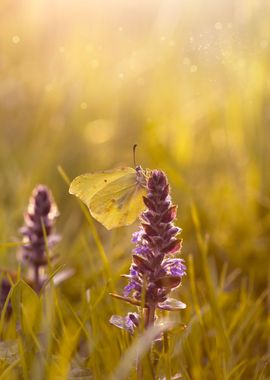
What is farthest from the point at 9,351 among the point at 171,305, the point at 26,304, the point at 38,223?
the point at 38,223

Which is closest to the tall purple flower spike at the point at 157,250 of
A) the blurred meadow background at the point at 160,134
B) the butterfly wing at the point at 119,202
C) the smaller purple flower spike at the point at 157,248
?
the smaller purple flower spike at the point at 157,248

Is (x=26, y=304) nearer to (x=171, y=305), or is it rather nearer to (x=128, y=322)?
(x=128, y=322)

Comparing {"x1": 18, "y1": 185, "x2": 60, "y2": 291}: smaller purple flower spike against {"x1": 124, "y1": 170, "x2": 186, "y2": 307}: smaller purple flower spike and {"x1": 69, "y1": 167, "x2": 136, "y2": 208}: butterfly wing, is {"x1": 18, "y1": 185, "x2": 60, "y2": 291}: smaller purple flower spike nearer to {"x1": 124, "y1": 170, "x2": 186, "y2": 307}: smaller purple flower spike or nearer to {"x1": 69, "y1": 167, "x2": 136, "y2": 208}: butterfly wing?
{"x1": 69, "y1": 167, "x2": 136, "y2": 208}: butterfly wing

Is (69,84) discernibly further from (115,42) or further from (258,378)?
(258,378)

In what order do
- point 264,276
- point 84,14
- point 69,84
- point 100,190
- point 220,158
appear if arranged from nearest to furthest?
point 100,190
point 264,276
point 220,158
point 69,84
point 84,14

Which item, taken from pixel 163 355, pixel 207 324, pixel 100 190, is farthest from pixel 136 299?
pixel 207 324

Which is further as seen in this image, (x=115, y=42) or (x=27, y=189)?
(x=115, y=42)
